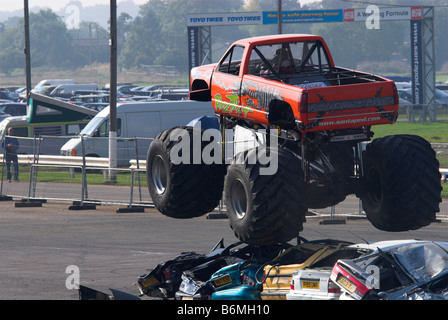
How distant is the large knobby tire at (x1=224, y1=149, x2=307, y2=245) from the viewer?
9328 millimetres

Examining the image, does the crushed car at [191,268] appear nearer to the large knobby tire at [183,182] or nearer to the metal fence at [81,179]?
the large knobby tire at [183,182]

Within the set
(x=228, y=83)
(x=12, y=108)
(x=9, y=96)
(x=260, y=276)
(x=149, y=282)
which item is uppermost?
(x=9, y=96)

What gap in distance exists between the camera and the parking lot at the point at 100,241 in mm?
14406

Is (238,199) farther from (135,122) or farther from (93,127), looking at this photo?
(93,127)

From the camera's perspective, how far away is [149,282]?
12.4 meters

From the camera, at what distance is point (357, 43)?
124125 millimetres

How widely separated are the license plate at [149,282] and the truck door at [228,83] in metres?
3.14

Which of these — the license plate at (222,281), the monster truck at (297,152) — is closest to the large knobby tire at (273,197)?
the monster truck at (297,152)

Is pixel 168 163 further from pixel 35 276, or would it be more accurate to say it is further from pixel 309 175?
pixel 35 276

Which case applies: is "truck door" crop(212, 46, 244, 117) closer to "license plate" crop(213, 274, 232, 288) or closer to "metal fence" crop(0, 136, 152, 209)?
"license plate" crop(213, 274, 232, 288)

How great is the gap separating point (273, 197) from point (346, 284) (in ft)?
4.75

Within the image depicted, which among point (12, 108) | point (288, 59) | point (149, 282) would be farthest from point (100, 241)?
point (12, 108)

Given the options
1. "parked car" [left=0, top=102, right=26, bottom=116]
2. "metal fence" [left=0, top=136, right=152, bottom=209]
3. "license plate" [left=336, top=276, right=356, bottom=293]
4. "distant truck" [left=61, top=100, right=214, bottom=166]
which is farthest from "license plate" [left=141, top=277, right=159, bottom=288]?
"parked car" [left=0, top=102, right=26, bottom=116]
